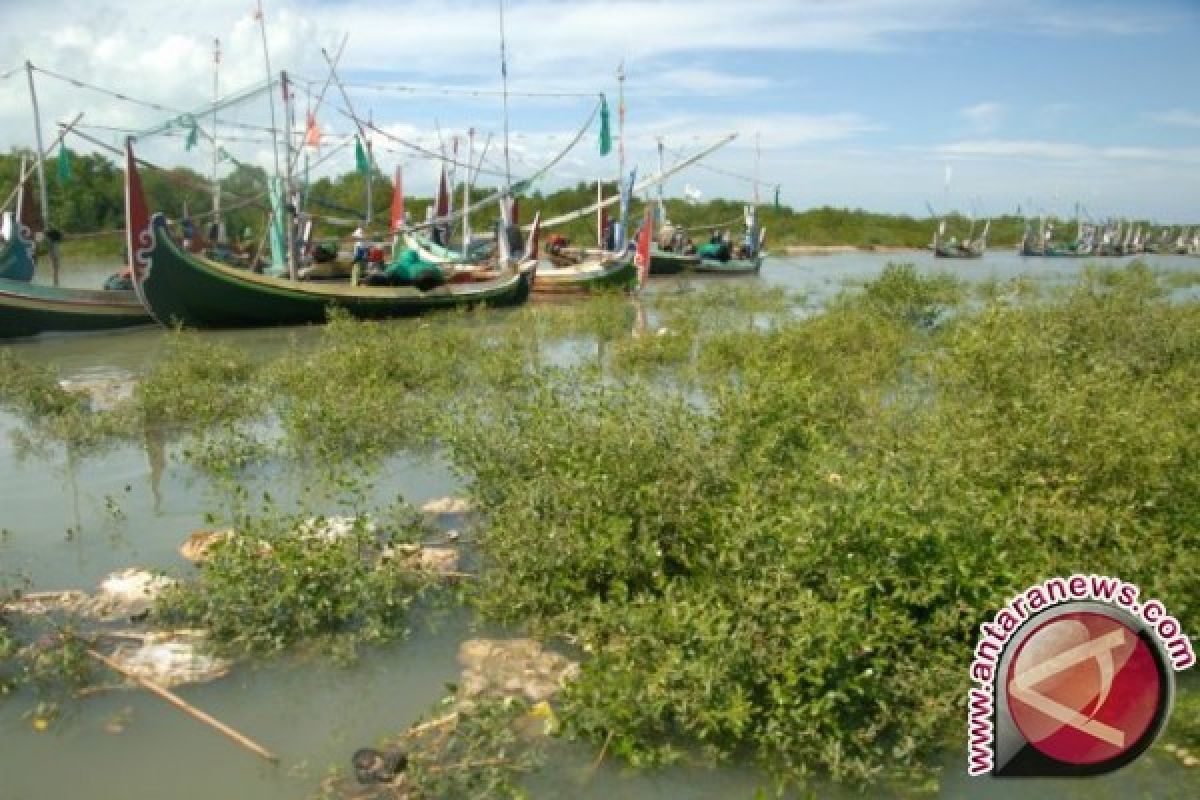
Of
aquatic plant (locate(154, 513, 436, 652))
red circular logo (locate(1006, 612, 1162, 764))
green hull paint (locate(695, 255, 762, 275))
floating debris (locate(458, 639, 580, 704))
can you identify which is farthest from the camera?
green hull paint (locate(695, 255, 762, 275))

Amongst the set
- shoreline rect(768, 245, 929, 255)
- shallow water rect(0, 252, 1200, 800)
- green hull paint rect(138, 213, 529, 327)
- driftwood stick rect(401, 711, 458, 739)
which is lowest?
shallow water rect(0, 252, 1200, 800)

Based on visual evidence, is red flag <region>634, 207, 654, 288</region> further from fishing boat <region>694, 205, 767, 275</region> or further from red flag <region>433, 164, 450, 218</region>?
fishing boat <region>694, 205, 767, 275</region>

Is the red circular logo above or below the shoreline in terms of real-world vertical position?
below

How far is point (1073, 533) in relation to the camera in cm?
421

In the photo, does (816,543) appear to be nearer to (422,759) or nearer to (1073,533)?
(1073,533)

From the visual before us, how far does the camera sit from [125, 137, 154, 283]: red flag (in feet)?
45.9

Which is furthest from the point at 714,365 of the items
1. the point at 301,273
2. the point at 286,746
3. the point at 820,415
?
the point at 301,273

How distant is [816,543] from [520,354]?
762cm

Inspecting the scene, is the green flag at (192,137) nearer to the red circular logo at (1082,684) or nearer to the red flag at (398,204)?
the red flag at (398,204)

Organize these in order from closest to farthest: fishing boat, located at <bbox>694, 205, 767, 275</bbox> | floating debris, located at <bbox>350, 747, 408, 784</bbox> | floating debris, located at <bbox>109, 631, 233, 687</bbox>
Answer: floating debris, located at <bbox>350, 747, 408, 784</bbox>, floating debris, located at <bbox>109, 631, 233, 687</bbox>, fishing boat, located at <bbox>694, 205, 767, 275</bbox>

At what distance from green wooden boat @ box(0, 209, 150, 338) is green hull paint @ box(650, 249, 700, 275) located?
1794cm

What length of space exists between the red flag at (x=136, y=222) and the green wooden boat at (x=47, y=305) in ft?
5.23

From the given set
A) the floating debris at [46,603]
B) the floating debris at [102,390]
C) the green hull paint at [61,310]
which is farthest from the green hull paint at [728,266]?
the floating debris at [46,603]

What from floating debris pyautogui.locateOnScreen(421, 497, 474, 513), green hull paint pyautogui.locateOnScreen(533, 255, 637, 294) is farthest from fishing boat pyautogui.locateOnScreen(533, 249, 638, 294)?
floating debris pyautogui.locateOnScreen(421, 497, 474, 513)
